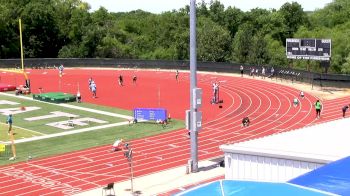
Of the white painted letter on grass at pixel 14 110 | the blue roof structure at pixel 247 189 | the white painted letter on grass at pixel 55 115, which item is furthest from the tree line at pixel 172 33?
the blue roof structure at pixel 247 189

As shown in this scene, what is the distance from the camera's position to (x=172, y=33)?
100562 millimetres

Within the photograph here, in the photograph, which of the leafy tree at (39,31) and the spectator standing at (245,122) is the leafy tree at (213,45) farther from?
the spectator standing at (245,122)

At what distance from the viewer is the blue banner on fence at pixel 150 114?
3428 centimetres

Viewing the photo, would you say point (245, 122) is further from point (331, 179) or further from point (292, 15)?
point (292, 15)

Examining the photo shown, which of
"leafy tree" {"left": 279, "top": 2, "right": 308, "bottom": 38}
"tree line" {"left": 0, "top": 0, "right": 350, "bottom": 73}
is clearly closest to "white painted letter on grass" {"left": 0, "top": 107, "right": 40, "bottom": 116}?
"tree line" {"left": 0, "top": 0, "right": 350, "bottom": 73}

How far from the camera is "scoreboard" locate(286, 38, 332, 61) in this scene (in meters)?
47.5

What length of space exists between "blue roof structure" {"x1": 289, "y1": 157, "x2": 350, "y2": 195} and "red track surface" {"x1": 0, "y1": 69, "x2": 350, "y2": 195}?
15.9 m

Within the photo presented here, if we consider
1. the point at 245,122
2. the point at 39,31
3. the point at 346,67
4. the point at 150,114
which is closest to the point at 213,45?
the point at 346,67

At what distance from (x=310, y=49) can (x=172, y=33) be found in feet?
177

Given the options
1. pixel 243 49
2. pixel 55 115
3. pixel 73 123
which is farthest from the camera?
pixel 243 49

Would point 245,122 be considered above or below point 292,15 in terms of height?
below

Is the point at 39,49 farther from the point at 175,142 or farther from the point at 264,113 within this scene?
the point at 175,142

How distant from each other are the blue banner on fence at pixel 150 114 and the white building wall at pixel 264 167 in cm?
1770

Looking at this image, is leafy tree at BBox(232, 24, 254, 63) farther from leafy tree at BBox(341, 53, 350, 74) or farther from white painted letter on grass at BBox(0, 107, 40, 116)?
white painted letter on grass at BBox(0, 107, 40, 116)
